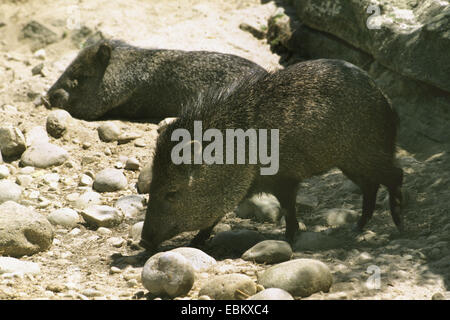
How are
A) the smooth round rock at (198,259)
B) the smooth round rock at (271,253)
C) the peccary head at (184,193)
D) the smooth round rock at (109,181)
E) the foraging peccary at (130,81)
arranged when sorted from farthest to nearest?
the foraging peccary at (130,81)
the smooth round rock at (109,181)
the peccary head at (184,193)
the smooth round rock at (271,253)
the smooth round rock at (198,259)

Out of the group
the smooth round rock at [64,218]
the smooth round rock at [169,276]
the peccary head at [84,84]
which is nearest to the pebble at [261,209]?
the smooth round rock at [64,218]

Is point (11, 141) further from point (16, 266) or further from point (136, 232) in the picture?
point (16, 266)

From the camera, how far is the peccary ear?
7.98 metres

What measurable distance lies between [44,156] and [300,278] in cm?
355

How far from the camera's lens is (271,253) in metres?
4.25

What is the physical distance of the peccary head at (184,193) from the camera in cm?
455

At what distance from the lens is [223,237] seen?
4.72 meters

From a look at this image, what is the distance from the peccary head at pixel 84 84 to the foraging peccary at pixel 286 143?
3.37 m

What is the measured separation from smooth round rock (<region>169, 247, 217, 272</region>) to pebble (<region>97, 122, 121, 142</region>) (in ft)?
9.45

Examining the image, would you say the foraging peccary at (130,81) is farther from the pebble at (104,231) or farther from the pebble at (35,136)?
the pebble at (104,231)

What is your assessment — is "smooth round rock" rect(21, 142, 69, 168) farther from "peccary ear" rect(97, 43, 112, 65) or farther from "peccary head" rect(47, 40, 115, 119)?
"peccary ear" rect(97, 43, 112, 65)

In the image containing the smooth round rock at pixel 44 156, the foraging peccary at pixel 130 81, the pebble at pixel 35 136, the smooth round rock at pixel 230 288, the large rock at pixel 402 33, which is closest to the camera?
the smooth round rock at pixel 230 288

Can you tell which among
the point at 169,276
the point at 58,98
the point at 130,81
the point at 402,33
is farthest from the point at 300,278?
the point at 58,98

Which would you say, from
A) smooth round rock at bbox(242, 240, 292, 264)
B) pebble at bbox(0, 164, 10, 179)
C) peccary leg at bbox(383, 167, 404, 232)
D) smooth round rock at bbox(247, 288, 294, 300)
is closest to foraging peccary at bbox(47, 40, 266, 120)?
pebble at bbox(0, 164, 10, 179)
